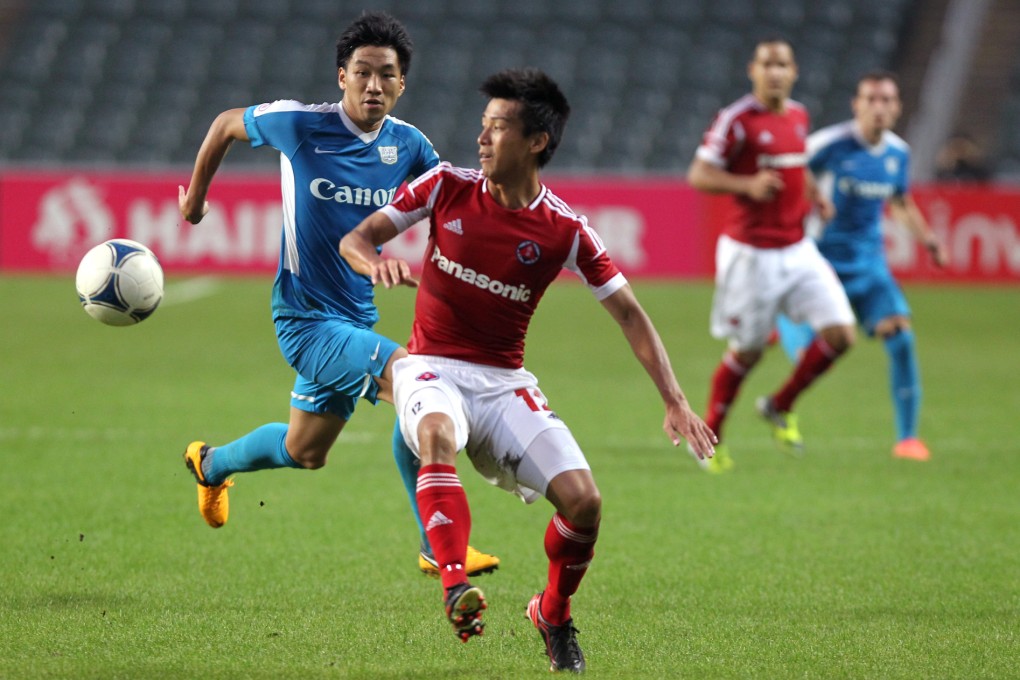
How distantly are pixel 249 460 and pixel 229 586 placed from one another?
616mm

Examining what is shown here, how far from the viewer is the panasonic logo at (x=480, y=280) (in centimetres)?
452

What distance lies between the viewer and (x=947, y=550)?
6188 millimetres

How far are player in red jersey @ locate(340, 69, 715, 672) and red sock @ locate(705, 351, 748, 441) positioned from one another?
4.18 metres

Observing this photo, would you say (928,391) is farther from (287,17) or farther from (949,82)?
(287,17)

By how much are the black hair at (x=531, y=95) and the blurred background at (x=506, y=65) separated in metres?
18.1

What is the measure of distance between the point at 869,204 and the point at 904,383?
4.04 feet

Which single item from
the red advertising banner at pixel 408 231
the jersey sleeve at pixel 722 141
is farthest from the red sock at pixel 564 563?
the red advertising banner at pixel 408 231

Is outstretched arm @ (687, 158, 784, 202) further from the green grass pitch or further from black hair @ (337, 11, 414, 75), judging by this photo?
black hair @ (337, 11, 414, 75)

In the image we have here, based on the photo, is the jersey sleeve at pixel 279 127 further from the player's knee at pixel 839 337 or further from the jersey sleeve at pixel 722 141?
the player's knee at pixel 839 337

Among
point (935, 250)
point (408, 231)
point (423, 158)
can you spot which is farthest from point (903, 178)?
point (408, 231)

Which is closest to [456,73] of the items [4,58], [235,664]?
[4,58]

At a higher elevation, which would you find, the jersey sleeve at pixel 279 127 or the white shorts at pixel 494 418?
the jersey sleeve at pixel 279 127

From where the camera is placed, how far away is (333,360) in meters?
5.20

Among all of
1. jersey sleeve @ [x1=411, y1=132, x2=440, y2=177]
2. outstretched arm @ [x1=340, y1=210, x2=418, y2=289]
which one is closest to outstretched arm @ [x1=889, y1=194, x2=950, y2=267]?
jersey sleeve @ [x1=411, y1=132, x2=440, y2=177]
